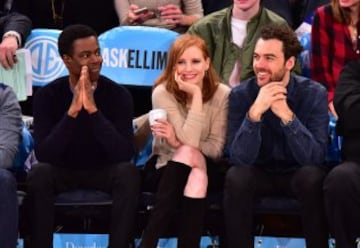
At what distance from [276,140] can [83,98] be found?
36.0 inches

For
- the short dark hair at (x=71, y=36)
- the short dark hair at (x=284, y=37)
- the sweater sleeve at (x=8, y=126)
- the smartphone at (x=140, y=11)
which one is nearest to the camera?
the sweater sleeve at (x=8, y=126)

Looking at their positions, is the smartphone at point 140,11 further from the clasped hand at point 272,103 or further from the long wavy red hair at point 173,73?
the clasped hand at point 272,103

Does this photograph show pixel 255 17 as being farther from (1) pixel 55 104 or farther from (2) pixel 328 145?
(1) pixel 55 104

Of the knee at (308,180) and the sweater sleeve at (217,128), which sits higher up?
the sweater sleeve at (217,128)

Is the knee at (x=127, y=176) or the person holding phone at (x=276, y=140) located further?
the knee at (x=127, y=176)

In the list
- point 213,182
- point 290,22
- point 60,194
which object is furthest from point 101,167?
point 290,22

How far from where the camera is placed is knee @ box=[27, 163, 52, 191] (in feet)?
13.2

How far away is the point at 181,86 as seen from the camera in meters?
4.29

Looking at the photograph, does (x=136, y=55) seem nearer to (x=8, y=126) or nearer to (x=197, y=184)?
(x=8, y=126)

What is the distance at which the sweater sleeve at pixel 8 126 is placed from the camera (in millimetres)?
4078

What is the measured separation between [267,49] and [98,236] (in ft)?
3.90

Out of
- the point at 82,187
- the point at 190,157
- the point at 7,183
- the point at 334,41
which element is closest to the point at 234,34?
the point at 334,41

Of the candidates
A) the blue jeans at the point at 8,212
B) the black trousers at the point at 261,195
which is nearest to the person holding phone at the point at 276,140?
the black trousers at the point at 261,195

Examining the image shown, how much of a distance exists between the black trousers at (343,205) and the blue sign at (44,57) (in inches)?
69.5
